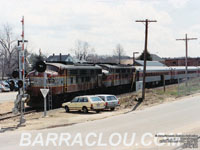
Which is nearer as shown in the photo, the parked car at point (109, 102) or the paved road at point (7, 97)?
the parked car at point (109, 102)

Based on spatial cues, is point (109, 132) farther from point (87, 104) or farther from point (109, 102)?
point (109, 102)

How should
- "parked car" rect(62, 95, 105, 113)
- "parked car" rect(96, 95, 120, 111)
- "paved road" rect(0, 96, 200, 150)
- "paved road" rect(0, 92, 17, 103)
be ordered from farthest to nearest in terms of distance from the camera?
1. "paved road" rect(0, 92, 17, 103)
2. "parked car" rect(96, 95, 120, 111)
3. "parked car" rect(62, 95, 105, 113)
4. "paved road" rect(0, 96, 200, 150)

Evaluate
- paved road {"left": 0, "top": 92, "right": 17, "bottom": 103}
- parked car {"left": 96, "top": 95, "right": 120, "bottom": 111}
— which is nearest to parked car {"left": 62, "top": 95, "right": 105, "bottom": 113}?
parked car {"left": 96, "top": 95, "right": 120, "bottom": 111}

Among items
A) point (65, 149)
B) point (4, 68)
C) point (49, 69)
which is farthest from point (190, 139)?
point (4, 68)

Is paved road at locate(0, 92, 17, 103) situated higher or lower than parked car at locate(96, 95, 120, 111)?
lower

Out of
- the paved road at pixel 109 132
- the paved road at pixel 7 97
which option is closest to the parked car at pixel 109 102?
the paved road at pixel 109 132

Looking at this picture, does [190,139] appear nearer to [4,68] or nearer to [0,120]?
[0,120]

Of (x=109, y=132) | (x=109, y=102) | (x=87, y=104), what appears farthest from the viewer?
(x=109, y=102)

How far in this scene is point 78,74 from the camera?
28516 mm

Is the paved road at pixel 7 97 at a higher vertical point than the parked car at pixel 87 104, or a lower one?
lower

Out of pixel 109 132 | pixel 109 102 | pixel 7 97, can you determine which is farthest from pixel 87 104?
pixel 7 97

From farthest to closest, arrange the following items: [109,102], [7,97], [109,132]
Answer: [7,97] < [109,102] < [109,132]

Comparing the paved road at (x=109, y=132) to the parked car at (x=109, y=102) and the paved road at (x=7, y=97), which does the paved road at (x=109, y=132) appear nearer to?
the parked car at (x=109, y=102)

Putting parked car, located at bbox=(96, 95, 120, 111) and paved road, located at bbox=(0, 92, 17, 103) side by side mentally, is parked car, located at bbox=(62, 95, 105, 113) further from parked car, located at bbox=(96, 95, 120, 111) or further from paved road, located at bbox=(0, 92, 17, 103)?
paved road, located at bbox=(0, 92, 17, 103)
